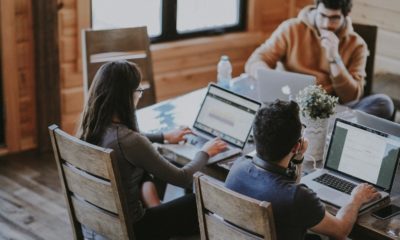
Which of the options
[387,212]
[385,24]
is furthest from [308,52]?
[387,212]

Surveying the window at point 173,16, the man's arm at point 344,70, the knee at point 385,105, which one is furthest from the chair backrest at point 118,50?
the knee at point 385,105

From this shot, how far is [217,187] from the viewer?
2.42 metres

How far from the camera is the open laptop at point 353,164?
2875mm

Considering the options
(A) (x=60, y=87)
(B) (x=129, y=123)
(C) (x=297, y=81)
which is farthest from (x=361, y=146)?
(A) (x=60, y=87)

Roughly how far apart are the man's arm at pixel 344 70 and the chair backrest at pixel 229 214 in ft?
5.36

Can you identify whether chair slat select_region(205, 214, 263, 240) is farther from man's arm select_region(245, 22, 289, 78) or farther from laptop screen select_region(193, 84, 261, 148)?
man's arm select_region(245, 22, 289, 78)

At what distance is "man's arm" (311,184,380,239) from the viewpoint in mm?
2568

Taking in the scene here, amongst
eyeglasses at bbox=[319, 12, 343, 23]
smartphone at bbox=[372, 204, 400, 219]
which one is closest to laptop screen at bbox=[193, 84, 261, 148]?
smartphone at bbox=[372, 204, 400, 219]

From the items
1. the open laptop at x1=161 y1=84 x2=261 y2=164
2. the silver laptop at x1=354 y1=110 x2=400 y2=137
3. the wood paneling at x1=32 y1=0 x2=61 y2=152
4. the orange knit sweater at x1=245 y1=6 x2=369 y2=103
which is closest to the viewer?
the silver laptop at x1=354 y1=110 x2=400 y2=137

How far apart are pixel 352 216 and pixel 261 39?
3.17 m

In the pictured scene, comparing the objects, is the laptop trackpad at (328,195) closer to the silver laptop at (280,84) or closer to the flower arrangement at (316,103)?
the flower arrangement at (316,103)

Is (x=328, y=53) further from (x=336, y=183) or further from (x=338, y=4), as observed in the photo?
(x=336, y=183)

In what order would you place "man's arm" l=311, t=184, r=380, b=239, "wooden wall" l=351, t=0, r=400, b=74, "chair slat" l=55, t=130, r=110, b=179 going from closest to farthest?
"man's arm" l=311, t=184, r=380, b=239 < "chair slat" l=55, t=130, r=110, b=179 < "wooden wall" l=351, t=0, r=400, b=74

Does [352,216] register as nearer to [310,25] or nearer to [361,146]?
[361,146]
